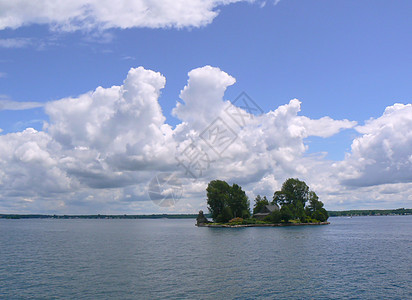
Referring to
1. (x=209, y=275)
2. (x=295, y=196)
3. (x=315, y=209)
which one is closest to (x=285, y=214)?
(x=295, y=196)

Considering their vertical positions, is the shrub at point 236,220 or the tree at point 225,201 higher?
the tree at point 225,201

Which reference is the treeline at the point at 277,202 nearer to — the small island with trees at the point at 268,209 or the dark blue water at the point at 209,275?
the small island with trees at the point at 268,209

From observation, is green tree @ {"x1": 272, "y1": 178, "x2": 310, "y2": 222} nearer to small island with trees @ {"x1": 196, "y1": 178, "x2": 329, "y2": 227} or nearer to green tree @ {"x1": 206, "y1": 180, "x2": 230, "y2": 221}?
small island with trees @ {"x1": 196, "y1": 178, "x2": 329, "y2": 227}

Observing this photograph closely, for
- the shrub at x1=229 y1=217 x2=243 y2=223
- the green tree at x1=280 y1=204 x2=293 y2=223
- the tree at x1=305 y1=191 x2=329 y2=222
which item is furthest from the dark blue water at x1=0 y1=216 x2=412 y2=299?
the tree at x1=305 y1=191 x2=329 y2=222

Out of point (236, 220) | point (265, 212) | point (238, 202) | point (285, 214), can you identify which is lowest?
point (236, 220)

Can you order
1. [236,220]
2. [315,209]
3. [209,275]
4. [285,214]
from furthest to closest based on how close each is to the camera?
[315,209], [236,220], [285,214], [209,275]

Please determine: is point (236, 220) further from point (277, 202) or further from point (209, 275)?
point (209, 275)

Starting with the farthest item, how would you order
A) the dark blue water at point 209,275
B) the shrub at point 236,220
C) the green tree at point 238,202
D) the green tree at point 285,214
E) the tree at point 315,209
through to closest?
the tree at point 315,209
the green tree at point 238,202
the shrub at point 236,220
the green tree at point 285,214
the dark blue water at point 209,275

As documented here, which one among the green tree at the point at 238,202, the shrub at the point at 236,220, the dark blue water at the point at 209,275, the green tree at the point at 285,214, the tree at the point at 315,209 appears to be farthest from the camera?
the tree at the point at 315,209

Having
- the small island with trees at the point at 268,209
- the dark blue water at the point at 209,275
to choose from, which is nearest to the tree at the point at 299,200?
the small island with trees at the point at 268,209

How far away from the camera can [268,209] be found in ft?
644

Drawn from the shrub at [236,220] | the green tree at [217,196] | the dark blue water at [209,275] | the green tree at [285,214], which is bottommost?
the dark blue water at [209,275]

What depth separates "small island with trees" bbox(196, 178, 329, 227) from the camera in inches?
6875

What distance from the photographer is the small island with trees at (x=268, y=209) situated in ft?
573
